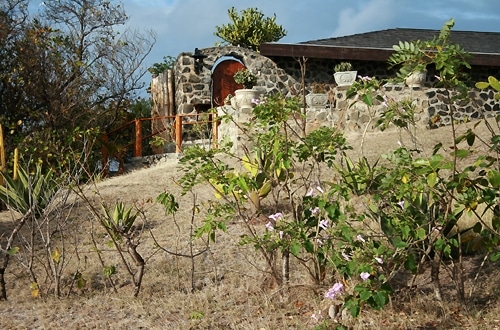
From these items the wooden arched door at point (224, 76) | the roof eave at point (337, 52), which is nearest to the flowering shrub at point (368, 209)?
the roof eave at point (337, 52)

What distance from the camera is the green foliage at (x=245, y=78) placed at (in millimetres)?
17812

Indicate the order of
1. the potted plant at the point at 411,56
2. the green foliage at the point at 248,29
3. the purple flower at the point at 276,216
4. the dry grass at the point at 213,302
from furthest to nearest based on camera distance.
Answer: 1. the green foliage at the point at 248,29
2. the dry grass at the point at 213,302
3. the purple flower at the point at 276,216
4. the potted plant at the point at 411,56

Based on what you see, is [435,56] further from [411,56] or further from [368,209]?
[368,209]

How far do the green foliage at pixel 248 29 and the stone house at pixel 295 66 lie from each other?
506 centimetres

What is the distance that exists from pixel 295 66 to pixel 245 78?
1479 mm

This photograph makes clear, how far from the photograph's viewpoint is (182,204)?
941 cm

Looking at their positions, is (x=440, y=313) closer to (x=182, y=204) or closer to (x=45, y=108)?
(x=182, y=204)

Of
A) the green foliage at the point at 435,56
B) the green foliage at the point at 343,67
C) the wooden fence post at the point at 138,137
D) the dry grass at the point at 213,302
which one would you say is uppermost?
the green foliage at the point at 343,67

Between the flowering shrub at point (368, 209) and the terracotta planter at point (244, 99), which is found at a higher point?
the terracotta planter at point (244, 99)

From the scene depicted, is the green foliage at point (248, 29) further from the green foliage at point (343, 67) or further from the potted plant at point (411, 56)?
the potted plant at point (411, 56)

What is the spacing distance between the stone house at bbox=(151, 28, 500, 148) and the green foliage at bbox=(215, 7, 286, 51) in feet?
16.6

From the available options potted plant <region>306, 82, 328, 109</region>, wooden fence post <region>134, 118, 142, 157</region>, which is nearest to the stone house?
potted plant <region>306, 82, 328, 109</region>

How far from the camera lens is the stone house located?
Answer: 16922 mm

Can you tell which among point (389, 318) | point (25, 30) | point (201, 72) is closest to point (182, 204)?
point (389, 318)
